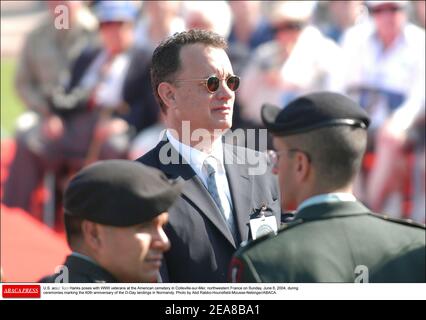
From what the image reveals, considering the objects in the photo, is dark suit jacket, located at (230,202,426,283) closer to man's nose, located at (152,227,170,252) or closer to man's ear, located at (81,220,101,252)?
man's nose, located at (152,227,170,252)

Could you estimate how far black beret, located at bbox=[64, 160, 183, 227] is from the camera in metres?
1.99

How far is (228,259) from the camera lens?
2.16m

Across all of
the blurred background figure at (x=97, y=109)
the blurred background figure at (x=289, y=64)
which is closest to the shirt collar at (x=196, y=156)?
the blurred background figure at (x=289, y=64)

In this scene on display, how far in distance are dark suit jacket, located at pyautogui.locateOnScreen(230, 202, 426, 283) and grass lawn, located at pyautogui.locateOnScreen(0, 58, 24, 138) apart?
2325 millimetres

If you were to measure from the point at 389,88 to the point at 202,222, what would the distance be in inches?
66.8

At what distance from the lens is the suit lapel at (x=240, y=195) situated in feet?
7.11

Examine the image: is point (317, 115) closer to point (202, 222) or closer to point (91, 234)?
point (202, 222)

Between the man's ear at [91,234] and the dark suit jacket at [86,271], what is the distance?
0.10 ft

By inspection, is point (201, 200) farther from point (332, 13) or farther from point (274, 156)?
point (332, 13)

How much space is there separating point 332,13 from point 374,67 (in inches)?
10.7

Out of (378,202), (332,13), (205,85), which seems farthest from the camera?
(332,13)

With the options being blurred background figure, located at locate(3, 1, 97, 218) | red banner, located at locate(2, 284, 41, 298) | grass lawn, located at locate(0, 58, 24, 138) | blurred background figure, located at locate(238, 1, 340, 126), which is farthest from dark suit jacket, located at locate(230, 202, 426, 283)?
grass lawn, located at locate(0, 58, 24, 138)

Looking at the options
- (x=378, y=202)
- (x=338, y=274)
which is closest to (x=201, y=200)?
(x=338, y=274)

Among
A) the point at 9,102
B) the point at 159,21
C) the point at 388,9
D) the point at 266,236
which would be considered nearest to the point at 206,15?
the point at 159,21
